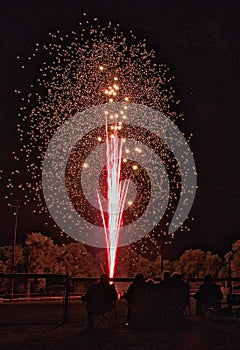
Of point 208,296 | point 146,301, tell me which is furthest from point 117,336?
point 208,296

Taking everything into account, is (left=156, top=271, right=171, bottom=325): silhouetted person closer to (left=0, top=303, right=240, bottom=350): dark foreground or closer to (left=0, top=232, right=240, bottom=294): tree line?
(left=0, top=303, right=240, bottom=350): dark foreground

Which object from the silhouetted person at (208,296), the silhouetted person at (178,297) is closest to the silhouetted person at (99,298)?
the silhouetted person at (178,297)

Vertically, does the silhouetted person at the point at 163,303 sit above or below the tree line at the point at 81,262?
below

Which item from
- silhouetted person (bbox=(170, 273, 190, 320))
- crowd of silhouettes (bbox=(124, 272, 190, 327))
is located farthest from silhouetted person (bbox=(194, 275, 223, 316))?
crowd of silhouettes (bbox=(124, 272, 190, 327))

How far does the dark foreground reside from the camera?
10.1 m

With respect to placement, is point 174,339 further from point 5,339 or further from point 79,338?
point 5,339

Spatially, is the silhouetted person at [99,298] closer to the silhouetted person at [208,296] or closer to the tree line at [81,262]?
the silhouetted person at [208,296]

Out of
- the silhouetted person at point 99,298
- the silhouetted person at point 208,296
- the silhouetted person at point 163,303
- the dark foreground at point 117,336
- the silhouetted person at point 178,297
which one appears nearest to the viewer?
the dark foreground at point 117,336

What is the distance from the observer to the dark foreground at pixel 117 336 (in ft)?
33.0

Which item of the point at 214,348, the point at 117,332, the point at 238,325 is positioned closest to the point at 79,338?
the point at 117,332

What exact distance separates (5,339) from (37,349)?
157 centimetres

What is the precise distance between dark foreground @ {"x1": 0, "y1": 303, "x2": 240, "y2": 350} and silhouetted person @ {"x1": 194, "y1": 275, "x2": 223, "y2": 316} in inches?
44.4

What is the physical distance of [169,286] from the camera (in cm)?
1406

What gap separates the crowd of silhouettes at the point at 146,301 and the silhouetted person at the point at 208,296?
5.07 ft
